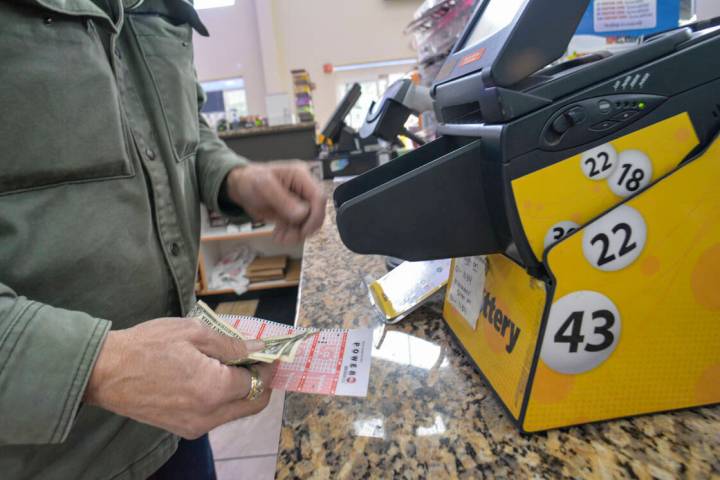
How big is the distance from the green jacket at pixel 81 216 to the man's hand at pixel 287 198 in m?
0.13

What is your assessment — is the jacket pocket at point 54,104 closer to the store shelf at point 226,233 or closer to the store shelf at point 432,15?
the store shelf at point 432,15

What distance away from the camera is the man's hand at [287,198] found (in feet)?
2.34

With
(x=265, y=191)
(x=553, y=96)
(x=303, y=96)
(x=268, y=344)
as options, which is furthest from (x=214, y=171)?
(x=303, y=96)

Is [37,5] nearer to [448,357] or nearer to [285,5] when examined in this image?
[448,357]

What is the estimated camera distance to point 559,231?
0.42m

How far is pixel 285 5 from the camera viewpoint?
5.79 meters

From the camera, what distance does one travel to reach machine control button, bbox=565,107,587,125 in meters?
0.38

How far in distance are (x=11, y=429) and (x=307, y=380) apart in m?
0.28

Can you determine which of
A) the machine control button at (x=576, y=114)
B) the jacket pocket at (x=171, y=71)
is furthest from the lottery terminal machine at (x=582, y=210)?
the jacket pocket at (x=171, y=71)

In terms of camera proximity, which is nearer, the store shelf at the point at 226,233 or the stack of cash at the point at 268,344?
the stack of cash at the point at 268,344

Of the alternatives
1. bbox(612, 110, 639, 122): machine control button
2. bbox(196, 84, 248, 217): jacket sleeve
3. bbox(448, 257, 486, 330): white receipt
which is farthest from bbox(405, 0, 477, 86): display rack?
bbox(612, 110, 639, 122): machine control button

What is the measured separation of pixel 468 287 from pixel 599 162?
0.84 ft

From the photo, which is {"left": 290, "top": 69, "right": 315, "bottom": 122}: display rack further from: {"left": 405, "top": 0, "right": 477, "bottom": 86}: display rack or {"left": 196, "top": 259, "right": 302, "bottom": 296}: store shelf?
{"left": 405, "top": 0, "right": 477, "bottom": 86}: display rack

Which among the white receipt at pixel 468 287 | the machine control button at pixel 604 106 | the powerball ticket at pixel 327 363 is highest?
the machine control button at pixel 604 106
